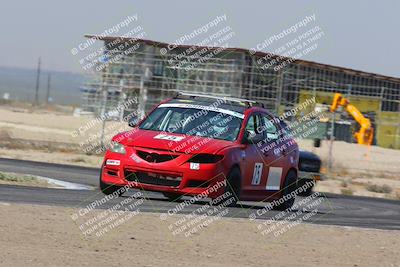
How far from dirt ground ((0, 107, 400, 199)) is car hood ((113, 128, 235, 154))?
41.1 feet

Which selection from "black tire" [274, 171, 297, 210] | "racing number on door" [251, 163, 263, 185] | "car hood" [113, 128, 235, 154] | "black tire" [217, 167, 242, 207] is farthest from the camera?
"black tire" [274, 171, 297, 210]

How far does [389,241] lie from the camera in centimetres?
1238

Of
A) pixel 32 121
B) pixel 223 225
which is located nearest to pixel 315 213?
pixel 223 225

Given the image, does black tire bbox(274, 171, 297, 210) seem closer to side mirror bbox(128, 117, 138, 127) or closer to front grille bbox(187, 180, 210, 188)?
front grille bbox(187, 180, 210, 188)

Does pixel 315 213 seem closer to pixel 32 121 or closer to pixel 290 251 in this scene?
pixel 290 251

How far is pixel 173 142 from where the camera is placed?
1403 centimetres

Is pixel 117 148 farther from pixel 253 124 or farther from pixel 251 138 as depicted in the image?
pixel 253 124

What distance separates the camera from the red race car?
13859 millimetres

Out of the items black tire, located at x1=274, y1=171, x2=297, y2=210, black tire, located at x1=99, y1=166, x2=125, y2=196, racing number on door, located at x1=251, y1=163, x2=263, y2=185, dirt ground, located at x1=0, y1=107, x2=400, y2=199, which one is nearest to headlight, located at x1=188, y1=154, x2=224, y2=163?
racing number on door, located at x1=251, y1=163, x2=263, y2=185

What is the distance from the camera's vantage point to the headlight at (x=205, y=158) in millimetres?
13875

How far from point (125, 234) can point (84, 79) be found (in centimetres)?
6326

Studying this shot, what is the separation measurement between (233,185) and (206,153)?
0.69m

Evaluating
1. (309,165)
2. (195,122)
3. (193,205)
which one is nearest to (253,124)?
(195,122)

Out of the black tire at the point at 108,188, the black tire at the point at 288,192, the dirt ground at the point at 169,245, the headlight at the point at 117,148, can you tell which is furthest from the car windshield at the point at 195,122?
the dirt ground at the point at 169,245
